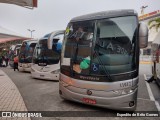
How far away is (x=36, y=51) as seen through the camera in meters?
12.0

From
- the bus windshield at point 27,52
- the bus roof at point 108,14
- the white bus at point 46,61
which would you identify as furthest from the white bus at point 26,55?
the bus roof at point 108,14

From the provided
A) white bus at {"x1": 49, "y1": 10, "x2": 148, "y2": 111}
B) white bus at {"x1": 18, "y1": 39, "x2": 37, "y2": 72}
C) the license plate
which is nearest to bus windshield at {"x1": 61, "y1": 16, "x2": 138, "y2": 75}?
white bus at {"x1": 49, "y1": 10, "x2": 148, "y2": 111}

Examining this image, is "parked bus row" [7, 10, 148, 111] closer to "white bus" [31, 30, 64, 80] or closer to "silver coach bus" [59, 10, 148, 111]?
"silver coach bus" [59, 10, 148, 111]

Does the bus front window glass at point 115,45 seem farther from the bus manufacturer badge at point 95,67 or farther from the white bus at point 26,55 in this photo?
the white bus at point 26,55

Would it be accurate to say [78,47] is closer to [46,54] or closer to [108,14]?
[108,14]

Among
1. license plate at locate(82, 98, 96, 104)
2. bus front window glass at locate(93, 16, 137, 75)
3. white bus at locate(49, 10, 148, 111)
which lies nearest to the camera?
white bus at locate(49, 10, 148, 111)

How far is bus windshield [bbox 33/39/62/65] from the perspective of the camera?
1081 cm

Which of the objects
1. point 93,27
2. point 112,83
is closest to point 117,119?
point 112,83

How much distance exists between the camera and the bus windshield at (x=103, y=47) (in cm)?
506

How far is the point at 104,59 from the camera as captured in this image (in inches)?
203

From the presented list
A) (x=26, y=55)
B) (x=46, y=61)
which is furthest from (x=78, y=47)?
(x=26, y=55)

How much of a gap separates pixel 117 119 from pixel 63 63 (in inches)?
95.0

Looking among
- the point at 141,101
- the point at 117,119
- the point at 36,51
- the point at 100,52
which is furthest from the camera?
the point at 36,51

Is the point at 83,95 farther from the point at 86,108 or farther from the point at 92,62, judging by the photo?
the point at 92,62
